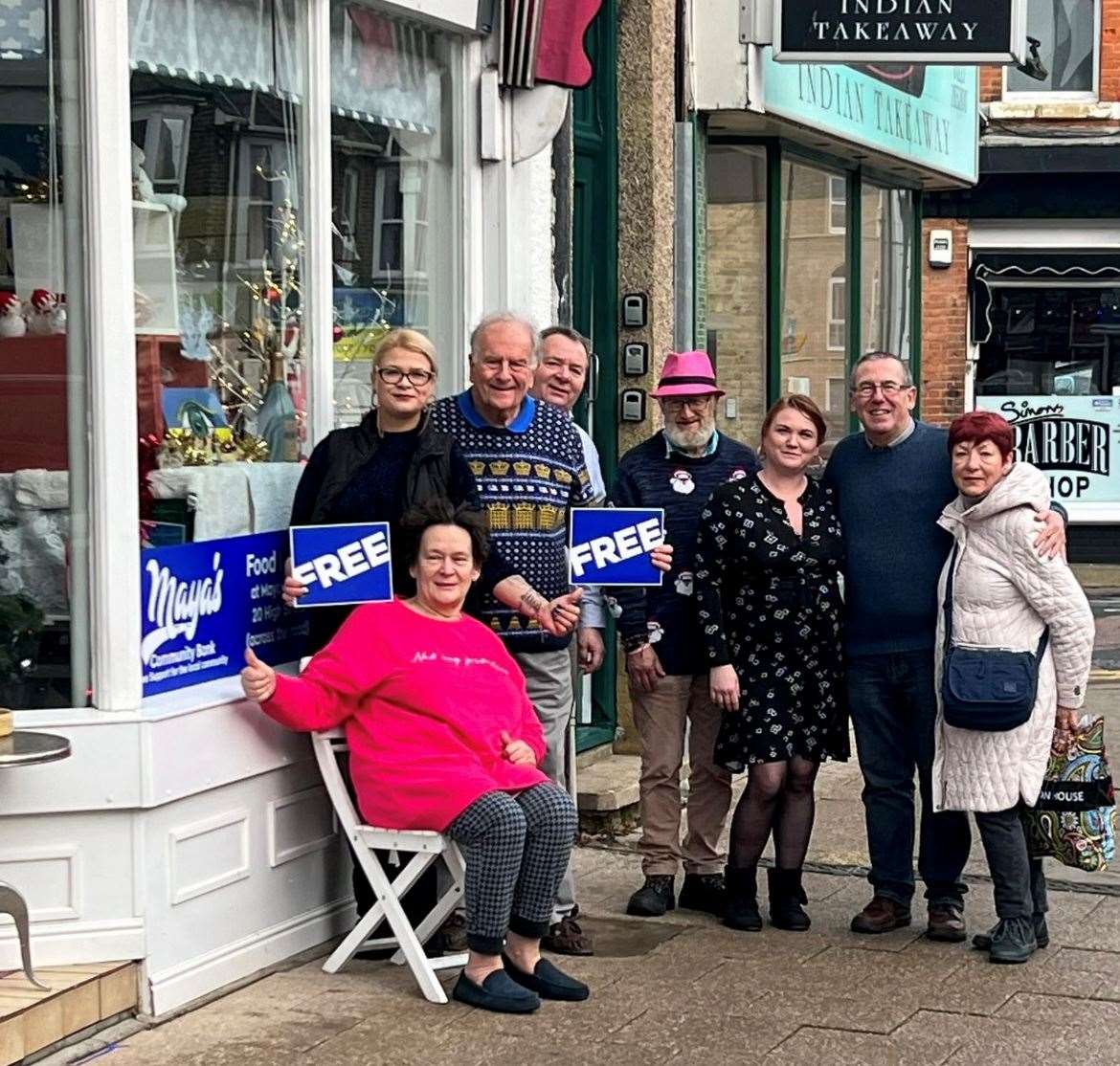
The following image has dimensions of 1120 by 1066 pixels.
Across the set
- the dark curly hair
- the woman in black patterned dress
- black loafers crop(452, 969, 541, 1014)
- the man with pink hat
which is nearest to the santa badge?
the man with pink hat

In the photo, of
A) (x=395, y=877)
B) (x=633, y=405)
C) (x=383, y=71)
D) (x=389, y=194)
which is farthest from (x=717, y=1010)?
(x=633, y=405)

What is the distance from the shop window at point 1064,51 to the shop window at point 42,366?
14.8m

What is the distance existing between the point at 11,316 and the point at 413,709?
146 centimetres

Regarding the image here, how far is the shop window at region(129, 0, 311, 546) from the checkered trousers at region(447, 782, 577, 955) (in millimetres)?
1173

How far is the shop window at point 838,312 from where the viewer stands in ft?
38.3

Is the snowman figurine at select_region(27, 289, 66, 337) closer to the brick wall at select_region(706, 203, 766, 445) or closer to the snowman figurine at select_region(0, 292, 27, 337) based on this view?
the snowman figurine at select_region(0, 292, 27, 337)

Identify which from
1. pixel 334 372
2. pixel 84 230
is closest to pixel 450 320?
pixel 334 372

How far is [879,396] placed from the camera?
242 inches

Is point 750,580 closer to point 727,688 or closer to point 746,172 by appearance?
point 727,688

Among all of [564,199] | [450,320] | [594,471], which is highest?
[564,199]

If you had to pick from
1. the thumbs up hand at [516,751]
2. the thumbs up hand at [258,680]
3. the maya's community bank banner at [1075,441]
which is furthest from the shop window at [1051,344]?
the thumbs up hand at [258,680]

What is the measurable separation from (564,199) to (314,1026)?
3675mm

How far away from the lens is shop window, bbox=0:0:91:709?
17.3 ft

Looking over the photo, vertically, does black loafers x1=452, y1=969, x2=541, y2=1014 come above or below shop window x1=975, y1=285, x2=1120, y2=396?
below
